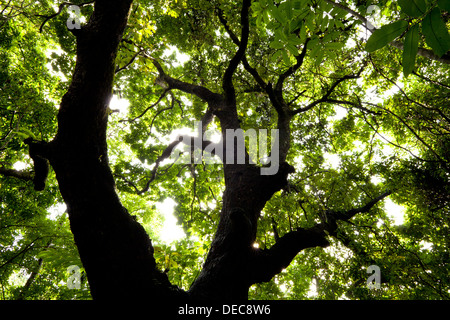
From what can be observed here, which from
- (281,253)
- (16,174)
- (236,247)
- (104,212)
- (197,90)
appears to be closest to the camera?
(104,212)

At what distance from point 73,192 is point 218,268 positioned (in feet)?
5.03

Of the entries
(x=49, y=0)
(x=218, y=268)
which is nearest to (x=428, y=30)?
(x=218, y=268)

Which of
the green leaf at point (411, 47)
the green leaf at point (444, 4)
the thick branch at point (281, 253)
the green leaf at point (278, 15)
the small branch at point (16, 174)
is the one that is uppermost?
the green leaf at point (278, 15)

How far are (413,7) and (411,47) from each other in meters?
0.15

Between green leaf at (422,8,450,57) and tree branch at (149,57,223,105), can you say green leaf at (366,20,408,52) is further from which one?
tree branch at (149,57,223,105)

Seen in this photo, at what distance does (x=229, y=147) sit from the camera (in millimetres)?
3520

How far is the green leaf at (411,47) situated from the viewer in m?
0.80

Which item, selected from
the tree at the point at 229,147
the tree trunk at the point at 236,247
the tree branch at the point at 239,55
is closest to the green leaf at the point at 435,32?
the tree at the point at 229,147

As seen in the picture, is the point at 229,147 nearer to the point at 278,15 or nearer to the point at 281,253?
the point at 281,253

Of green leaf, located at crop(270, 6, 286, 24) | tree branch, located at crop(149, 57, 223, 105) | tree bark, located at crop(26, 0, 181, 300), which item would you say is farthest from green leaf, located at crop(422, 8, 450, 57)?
tree branch, located at crop(149, 57, 223, 105)

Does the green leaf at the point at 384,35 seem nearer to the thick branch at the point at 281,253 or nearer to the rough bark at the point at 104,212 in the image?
the rough bark at the point at 104,212

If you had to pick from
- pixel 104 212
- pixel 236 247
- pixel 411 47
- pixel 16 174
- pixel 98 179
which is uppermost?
pixel 16 174

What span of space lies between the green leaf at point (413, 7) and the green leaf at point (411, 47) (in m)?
0.06

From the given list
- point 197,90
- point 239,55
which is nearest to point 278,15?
point 239,55
